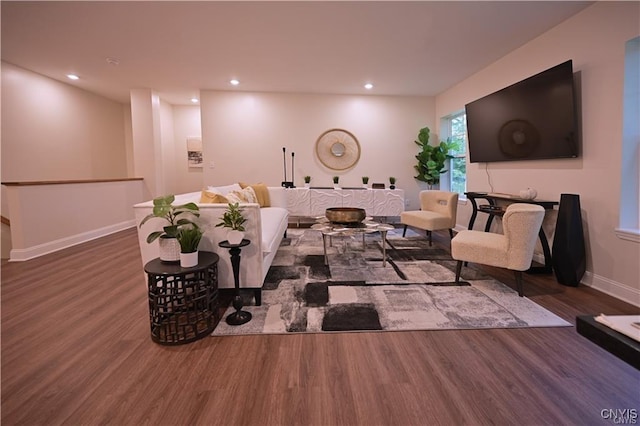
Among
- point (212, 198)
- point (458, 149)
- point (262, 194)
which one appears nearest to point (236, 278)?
point (212, 198)

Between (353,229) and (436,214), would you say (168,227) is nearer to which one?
(353,229)

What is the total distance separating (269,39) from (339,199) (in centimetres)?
284

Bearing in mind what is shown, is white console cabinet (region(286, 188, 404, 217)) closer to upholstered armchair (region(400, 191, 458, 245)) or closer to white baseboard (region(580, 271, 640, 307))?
upholstered armchair (region(400, 191, 458, 245))

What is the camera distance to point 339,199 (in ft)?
18.0

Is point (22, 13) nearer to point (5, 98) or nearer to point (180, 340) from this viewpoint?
point (5, 98)

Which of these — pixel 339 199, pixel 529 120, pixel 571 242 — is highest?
pixel 529 120

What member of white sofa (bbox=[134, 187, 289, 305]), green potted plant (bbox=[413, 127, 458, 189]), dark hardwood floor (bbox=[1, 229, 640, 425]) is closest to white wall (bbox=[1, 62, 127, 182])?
dark hardwood floor (bbox=[1, 229, 640, 425])

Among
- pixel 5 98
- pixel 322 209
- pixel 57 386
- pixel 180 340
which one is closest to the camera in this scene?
pixel 57 386

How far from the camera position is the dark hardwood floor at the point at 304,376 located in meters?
1.30

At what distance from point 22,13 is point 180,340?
3445 millimetres

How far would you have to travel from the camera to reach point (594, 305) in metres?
2.33

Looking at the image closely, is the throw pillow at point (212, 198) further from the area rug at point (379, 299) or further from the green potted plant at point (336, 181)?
the green potted plant at point (336, 181)

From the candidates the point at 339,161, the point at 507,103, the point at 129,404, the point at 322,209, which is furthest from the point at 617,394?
the point at 339,161

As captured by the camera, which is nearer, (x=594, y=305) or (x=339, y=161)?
(x=594, y=305)
